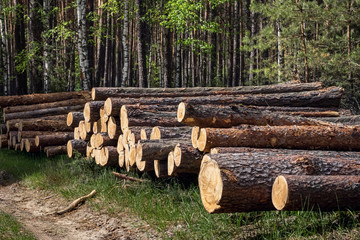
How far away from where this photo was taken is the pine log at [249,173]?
12.8 feet

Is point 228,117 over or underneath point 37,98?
underneath

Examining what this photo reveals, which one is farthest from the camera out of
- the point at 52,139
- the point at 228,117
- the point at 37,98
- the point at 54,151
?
the point at 37,98

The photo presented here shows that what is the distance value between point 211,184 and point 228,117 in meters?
1.70

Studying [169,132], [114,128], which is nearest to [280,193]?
[169,132]

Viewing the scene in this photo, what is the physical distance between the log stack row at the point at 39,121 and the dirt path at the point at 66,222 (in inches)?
118

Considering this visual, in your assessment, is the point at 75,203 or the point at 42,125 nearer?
the point at 75,203

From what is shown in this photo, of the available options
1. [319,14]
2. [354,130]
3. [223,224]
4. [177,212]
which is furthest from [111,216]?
[319,14]

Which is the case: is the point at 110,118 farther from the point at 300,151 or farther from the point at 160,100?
the point at 300,151

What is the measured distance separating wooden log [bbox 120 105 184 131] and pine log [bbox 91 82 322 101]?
5.05 ft

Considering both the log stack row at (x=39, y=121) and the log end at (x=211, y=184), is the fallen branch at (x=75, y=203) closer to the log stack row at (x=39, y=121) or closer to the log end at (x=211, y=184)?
the log end at (x=211, y=184)

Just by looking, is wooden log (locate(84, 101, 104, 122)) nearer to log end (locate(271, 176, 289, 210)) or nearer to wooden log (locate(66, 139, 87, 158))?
wooden log (locate(66, 139, 87, 158))

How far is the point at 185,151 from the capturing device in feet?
18.2

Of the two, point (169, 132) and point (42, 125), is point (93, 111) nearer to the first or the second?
point (169, 132)

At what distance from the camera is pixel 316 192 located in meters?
Answer: 3.78
